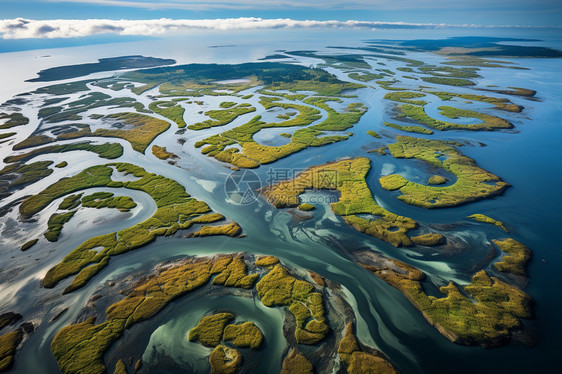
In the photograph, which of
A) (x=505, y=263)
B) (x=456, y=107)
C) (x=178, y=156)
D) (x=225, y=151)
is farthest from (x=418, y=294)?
(x=456, y=107)

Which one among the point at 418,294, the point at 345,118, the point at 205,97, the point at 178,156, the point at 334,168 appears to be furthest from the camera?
the point at 205,97

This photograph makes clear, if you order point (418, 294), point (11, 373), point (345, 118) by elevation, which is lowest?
point (11, 373)

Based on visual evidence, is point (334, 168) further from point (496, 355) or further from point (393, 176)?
point (496, 355)

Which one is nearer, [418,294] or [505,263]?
[418,294]

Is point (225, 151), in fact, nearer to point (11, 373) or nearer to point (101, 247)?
point (101, 247)

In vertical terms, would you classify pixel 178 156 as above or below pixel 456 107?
below

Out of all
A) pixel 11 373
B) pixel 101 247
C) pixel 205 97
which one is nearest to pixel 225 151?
pixel 101 247

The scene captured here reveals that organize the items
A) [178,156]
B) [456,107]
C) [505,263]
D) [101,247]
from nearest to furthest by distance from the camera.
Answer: [505,263]
[101,247]
[178,156]
[456,107]
